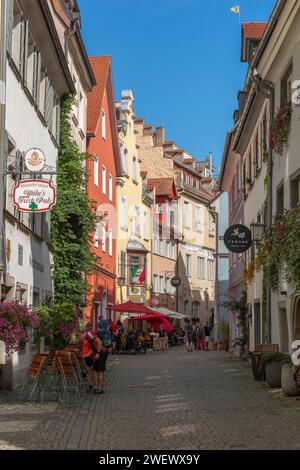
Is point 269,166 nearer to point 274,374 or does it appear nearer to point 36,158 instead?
point 274,374

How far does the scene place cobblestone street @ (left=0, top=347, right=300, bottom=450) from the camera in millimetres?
9406

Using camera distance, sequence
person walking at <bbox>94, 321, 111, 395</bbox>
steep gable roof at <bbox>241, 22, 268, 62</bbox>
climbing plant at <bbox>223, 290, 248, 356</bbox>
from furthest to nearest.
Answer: climbing plant at <bbox>223, 290, 248, 356</bbox> < steep gable roof at <bbox>241, 22, 268, 62</bbox> < person walking at <bbox>94, 321, 111, 395</bbox>

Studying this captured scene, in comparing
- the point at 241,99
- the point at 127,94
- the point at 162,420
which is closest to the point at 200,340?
the point at 127,94

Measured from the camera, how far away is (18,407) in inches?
520

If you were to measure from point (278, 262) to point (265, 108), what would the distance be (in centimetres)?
785

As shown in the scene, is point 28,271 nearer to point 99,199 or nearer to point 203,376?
point 203,376

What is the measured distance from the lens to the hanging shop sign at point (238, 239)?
880 inches

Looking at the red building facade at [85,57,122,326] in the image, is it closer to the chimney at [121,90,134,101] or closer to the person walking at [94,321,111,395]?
the chimney at [121,90,134,101]

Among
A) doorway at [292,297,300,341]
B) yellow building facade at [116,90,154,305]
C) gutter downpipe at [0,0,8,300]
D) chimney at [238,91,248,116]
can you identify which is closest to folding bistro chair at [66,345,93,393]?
gutter downpipe at [0,0,8,300]

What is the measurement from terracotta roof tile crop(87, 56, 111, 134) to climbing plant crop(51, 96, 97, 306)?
837 cm

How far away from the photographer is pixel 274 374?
17.0m

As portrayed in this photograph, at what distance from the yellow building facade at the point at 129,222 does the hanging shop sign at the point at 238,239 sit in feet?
67.3

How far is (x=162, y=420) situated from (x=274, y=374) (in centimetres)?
595

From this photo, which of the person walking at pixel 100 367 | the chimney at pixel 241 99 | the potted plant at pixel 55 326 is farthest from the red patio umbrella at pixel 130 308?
the person walking at pixel 100 367
